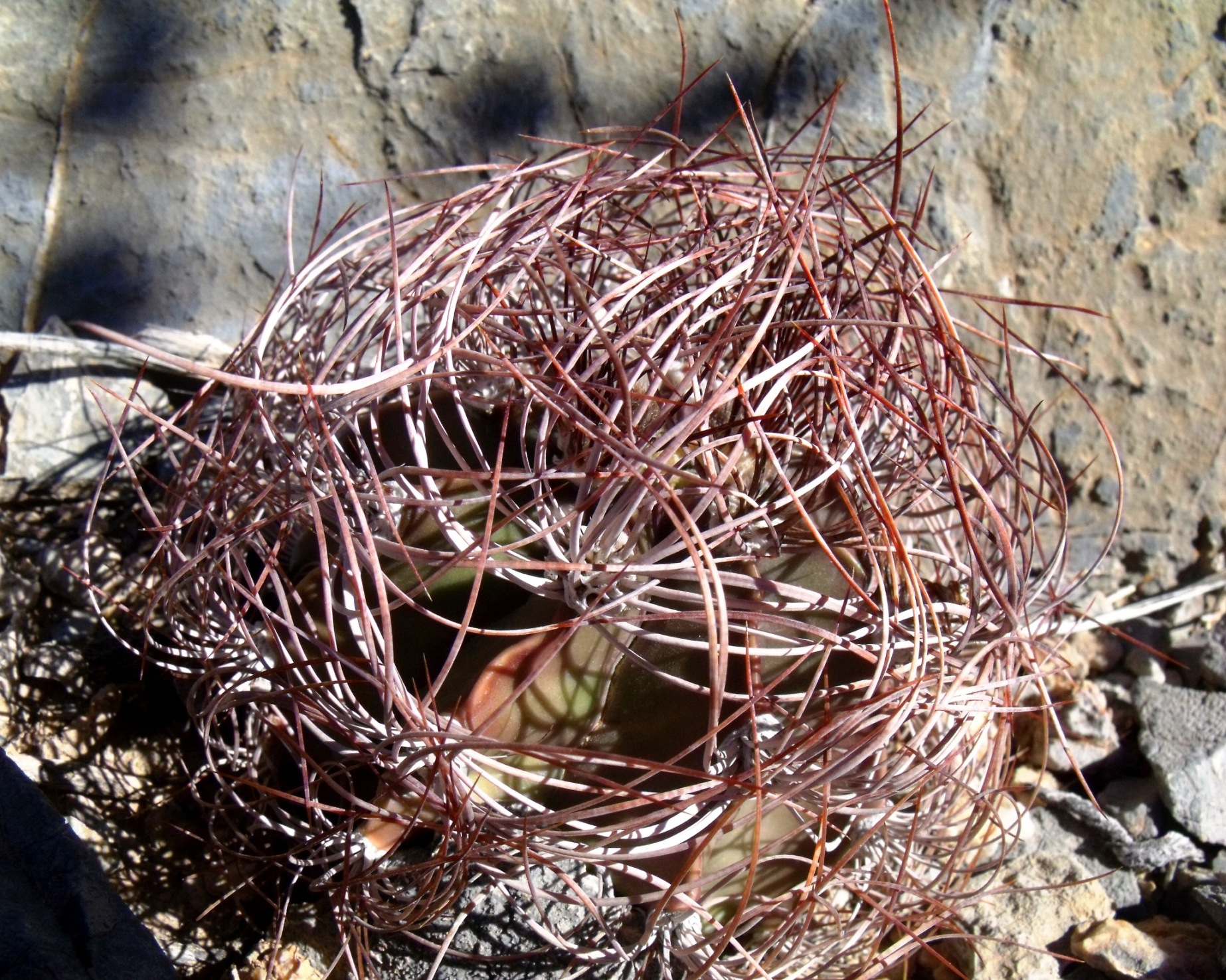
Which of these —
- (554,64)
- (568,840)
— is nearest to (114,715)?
(568,840)

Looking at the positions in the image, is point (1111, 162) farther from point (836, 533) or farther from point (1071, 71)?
point (836, 533)

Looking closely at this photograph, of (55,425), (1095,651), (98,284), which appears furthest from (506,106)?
(1095,651)

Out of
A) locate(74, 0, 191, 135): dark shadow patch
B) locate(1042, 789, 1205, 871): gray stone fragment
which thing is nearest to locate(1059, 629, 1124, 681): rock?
locate(1042, 789, 1205, 871): gray stone fragment

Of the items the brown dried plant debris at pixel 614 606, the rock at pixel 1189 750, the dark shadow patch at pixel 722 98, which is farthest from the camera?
the dark shadow patch at pixel 722 98

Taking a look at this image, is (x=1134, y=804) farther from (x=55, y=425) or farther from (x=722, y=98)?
(x=55, y=425)

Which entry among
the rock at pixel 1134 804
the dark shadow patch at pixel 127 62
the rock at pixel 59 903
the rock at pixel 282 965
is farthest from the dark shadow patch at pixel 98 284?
the rock at pixel 1134 804

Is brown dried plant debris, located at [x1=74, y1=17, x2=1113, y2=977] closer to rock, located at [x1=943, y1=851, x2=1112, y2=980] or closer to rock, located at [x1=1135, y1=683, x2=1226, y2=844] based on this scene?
rock, located at [x1=943, y1=851, x2=1112, y2=980]

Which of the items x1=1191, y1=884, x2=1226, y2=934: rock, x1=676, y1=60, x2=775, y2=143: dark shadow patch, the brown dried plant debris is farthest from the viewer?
x1=676, y1=60, x2=775, y2=143: dark shadow patch

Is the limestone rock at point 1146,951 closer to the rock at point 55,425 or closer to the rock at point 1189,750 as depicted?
the rock at point 1189,750
